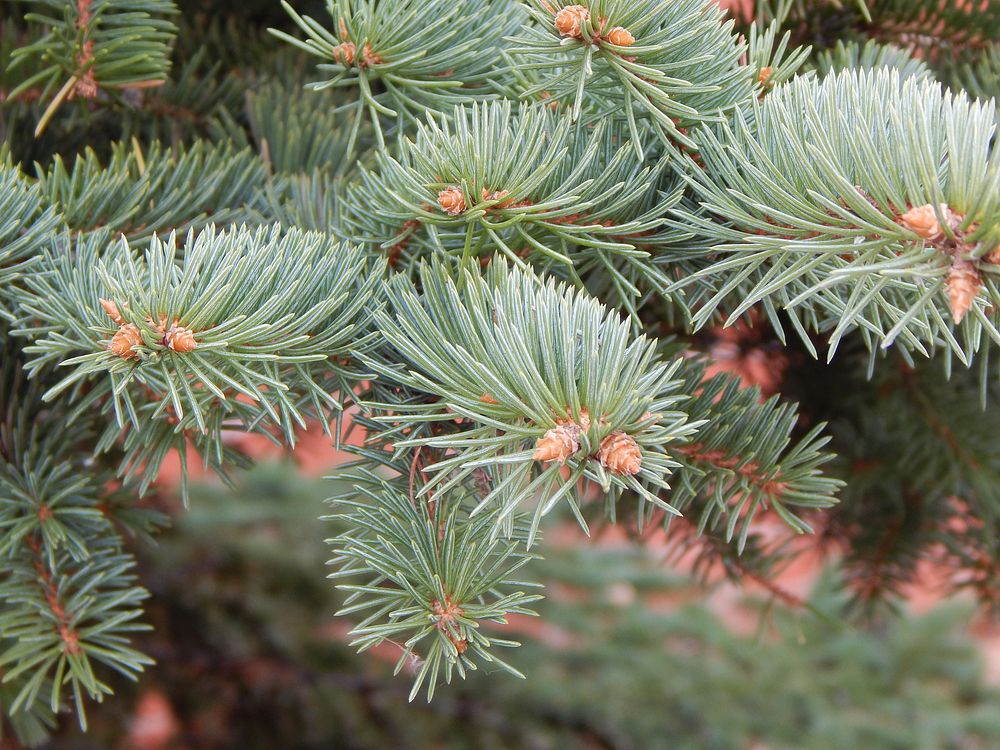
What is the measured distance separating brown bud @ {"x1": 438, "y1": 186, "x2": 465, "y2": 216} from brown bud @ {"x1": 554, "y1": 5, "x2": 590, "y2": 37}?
0.26 feet

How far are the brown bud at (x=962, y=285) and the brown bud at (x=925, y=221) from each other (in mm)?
13

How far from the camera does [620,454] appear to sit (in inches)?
12.4

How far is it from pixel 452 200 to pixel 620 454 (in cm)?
14

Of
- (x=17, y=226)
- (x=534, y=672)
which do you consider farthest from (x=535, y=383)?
(x=534, y=672)

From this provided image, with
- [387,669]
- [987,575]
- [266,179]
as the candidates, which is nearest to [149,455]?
[266,179]

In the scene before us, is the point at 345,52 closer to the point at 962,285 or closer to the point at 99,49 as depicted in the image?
the point at 99,49

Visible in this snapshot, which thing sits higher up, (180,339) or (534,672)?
(180,339)

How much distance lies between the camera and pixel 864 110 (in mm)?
355

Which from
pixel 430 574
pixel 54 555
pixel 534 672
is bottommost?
pixel 534 672

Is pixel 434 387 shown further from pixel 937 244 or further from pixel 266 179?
pixel 266 179

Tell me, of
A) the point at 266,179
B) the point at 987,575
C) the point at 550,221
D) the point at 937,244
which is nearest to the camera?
the point at 937,244

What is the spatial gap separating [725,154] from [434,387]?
17cm

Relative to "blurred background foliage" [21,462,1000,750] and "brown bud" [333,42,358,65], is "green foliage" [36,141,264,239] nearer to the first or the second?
"brown bud" [333,42,358,65]

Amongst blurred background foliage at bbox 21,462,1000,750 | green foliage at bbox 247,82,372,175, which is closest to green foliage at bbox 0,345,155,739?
green foliage at bbox 247,82,372,175
